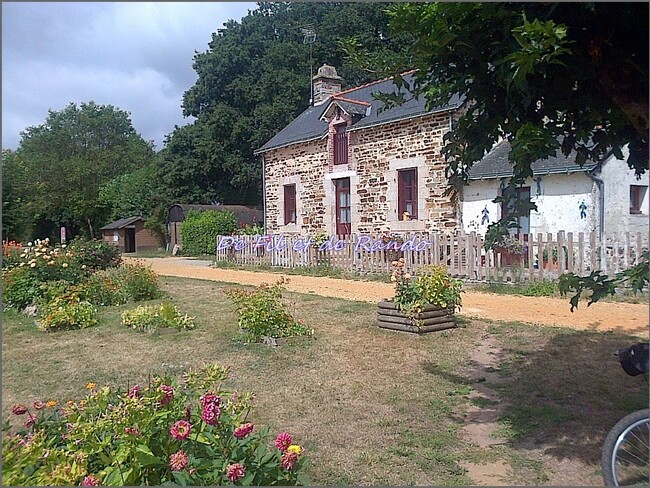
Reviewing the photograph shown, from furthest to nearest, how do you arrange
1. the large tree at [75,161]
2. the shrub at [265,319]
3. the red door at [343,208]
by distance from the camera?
the red door at [343,208]
the large tree at [75,161]
the shrub at [265,319]

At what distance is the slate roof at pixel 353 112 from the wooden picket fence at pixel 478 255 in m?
4.34

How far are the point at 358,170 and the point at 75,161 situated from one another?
23922 mm

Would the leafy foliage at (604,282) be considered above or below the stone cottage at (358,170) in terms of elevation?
below

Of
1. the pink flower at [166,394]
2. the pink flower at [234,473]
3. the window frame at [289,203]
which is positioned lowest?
the pink flower at [234,473]

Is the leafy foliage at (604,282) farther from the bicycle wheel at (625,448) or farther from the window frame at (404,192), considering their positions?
the window frame at (404,192)

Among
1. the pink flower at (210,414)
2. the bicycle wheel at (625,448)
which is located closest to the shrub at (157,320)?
the pink flower at (210,414)

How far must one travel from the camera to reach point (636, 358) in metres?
3.65

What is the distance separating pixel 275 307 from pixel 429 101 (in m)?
3.90

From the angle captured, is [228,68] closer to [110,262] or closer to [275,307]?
[110,262]

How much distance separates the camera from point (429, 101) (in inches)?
162

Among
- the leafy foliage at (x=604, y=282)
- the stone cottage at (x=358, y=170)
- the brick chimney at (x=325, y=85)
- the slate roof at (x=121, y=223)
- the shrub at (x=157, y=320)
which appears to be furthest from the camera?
the slate roof at (x=121, y=223)

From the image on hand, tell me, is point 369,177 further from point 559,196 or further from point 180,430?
point 180,430

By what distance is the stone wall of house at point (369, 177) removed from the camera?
55.3 ft

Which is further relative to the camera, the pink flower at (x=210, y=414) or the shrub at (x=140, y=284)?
the shrub at (x=140, y=284)
